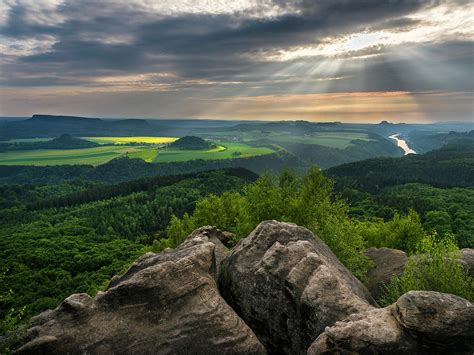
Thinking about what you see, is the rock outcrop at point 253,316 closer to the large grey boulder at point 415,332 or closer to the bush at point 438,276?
the large grey boulder at point 415,332

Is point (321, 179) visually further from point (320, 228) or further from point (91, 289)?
point (91, 289)

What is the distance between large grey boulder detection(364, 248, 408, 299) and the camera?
40.2 m

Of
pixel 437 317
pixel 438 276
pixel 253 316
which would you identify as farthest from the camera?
pixel 438 276

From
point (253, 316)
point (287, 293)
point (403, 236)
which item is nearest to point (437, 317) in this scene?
point (287, 293)

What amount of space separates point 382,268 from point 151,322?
33977mm

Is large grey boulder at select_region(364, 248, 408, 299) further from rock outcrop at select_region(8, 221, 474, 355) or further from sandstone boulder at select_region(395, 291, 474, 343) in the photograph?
sandstone boulder at select_region(395, 291, 474, 343)

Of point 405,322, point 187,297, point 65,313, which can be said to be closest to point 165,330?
point 187,297

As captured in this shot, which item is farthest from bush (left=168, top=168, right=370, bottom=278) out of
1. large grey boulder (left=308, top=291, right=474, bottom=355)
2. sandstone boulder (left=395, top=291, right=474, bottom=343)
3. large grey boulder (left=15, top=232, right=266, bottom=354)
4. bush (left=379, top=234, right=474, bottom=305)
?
large grey boulder (left=15, top=232, right=266, bottom=354)

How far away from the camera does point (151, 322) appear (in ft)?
80.8

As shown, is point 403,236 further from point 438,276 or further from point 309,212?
point 438,276

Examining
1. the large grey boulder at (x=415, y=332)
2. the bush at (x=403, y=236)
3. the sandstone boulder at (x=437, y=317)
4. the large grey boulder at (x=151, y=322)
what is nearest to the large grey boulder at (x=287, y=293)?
the large grey boulder at (x=151, y=322)

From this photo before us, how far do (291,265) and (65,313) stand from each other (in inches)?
A: 736

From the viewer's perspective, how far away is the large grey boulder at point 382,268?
132 ft

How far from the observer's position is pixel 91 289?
112 metres
